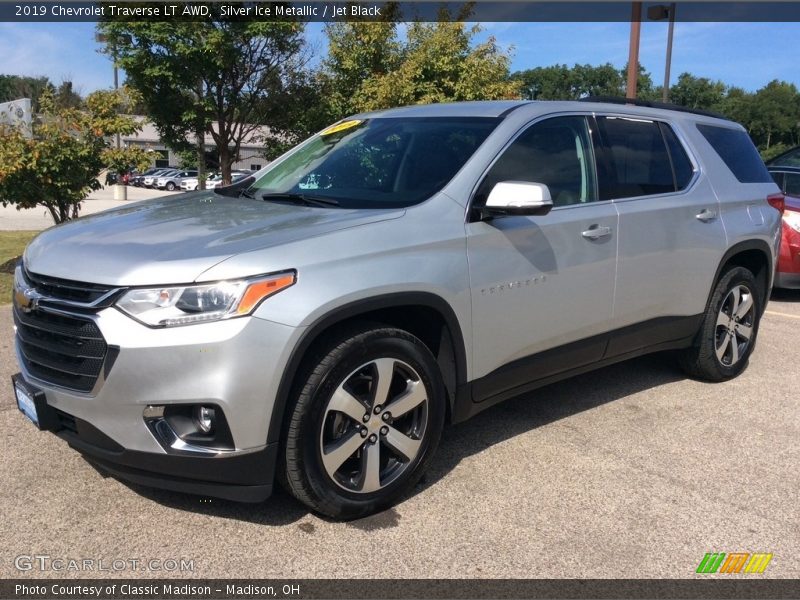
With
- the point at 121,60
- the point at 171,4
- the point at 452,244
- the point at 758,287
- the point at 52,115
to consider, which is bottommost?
the point at 758,287

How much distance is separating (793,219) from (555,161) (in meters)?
5.63

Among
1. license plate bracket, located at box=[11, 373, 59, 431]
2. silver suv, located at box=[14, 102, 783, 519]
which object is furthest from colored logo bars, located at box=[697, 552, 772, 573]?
license plate bracket, located at box=[11, 373, 59, 431]

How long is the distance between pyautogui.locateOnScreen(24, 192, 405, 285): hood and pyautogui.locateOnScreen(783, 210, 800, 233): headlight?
21.7ft

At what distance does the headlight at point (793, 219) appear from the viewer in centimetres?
816

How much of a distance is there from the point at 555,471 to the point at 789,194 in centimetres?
699

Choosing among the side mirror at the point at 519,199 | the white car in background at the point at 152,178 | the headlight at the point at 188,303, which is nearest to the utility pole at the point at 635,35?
the side mirror at the point at 519,199

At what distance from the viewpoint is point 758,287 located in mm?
5328

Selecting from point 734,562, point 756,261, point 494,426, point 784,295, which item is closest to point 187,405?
point 494,426

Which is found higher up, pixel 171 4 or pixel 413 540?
pixel 171 4

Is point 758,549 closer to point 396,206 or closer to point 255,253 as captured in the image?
point 396,206

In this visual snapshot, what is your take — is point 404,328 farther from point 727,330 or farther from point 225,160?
point 225,160

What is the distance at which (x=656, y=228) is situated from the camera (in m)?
4.31

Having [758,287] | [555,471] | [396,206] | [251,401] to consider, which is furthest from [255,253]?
[758,287]

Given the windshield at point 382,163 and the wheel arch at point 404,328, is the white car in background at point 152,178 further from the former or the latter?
the wheel arch at point 404,328
